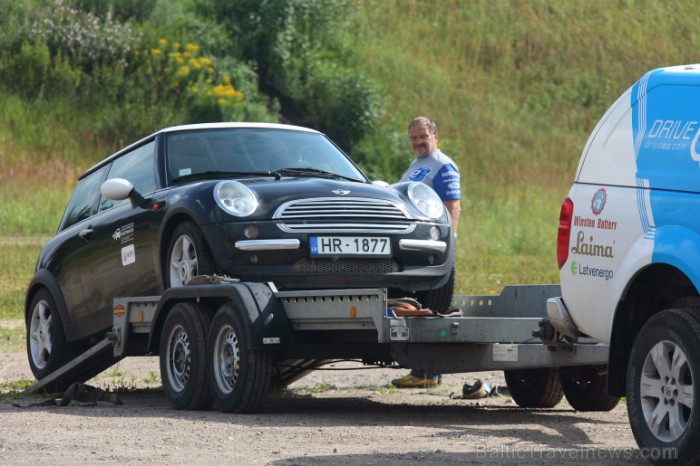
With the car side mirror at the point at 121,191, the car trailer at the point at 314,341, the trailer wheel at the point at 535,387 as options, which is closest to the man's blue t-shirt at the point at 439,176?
the car trailer at the point at 314,341

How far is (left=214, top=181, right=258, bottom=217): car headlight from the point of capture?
923 centimetres

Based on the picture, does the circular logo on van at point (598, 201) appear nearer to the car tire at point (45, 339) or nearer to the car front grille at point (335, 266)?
the car front grille at point (335, 266)

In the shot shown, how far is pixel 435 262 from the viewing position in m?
9.61

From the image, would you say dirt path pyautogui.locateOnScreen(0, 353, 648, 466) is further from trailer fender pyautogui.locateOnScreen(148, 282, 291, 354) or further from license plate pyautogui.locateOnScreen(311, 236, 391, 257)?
license plate pyautogui.locateOnScreen(311, 236, 391, 257)

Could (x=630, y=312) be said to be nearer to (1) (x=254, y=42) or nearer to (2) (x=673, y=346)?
(2) (x=673, y=346)

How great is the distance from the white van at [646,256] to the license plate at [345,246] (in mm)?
2029

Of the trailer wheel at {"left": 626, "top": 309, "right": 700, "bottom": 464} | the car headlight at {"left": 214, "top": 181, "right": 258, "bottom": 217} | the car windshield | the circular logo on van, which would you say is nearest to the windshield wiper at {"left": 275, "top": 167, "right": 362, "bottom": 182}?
the car windshield

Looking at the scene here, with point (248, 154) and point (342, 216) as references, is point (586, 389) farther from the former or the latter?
point (248, 154)

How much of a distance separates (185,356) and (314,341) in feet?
3.10

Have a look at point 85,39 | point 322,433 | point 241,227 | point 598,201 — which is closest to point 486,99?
point 85,39

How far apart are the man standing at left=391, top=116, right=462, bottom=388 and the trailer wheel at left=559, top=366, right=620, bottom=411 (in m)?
1.69

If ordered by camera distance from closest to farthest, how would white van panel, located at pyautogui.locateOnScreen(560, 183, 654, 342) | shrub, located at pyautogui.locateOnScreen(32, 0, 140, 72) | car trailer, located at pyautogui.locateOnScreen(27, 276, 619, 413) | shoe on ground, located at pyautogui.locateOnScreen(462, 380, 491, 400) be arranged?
white van panel, located at pyautogui.locateOnScreen(560, 183, 654, 342) → car trailer, located at pyautogui.locateOnScreen(27, 276, 619, 413) → shoe on ground, located at pyautogui.locateOnScreen(462, 380, 491, 400) → shrub, located at pyautogui.locateOnScreen(32, 0, 140, 72)

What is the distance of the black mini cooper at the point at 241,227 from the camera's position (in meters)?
9.22

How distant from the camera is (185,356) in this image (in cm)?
948
